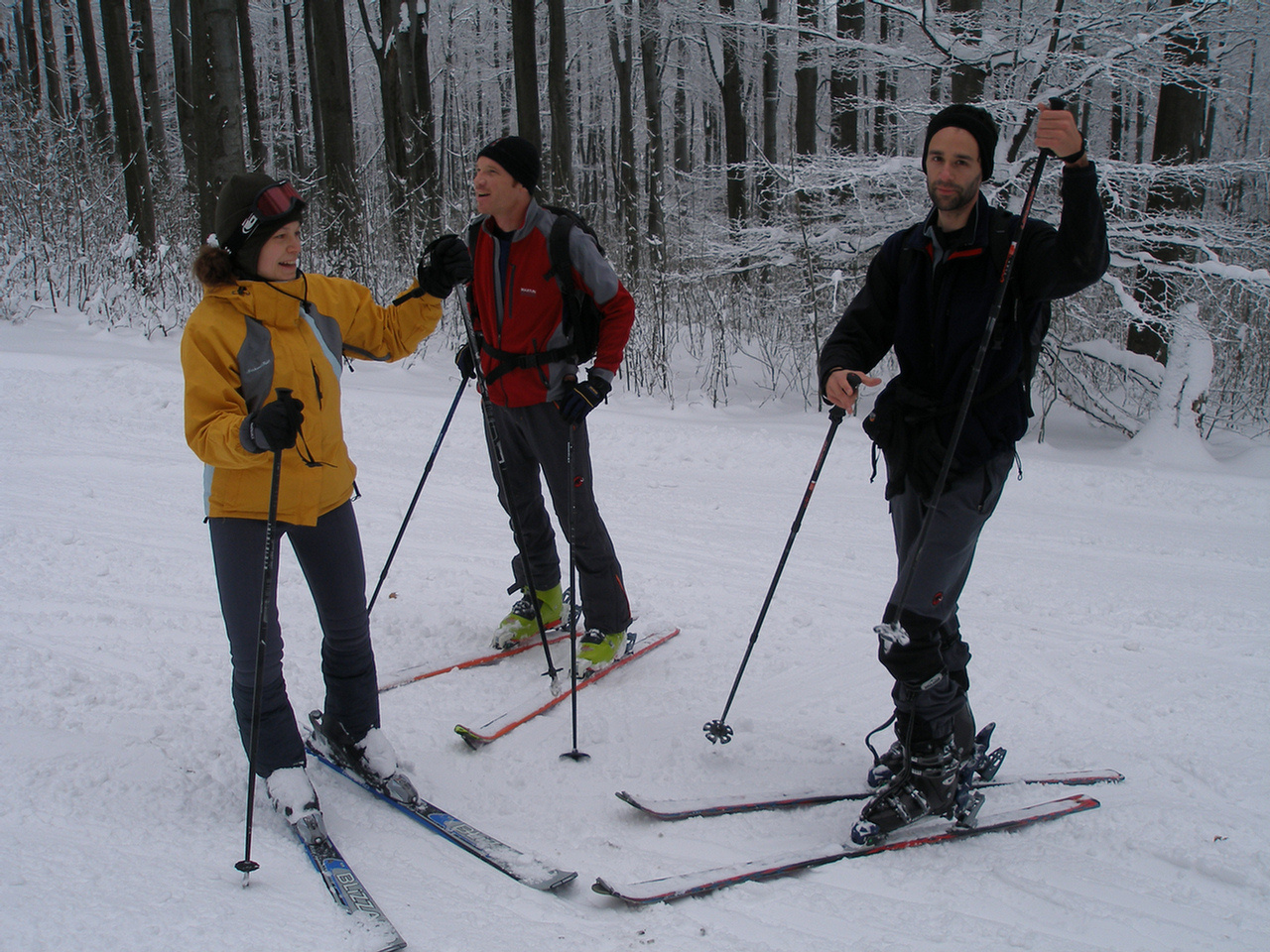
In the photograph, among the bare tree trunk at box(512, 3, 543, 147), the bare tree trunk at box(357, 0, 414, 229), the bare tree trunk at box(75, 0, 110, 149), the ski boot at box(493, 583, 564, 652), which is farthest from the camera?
the bare tree trunk at box(75, 0, 110, 149)

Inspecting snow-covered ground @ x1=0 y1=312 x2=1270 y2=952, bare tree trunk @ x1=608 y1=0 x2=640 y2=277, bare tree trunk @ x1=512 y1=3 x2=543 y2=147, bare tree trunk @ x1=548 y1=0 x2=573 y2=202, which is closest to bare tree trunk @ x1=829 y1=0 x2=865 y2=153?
bare tree trunk @ x1=608 y1=0 x2=640 y2=277

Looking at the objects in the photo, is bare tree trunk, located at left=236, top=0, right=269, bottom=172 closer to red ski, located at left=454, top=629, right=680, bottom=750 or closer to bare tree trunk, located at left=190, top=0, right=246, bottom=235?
bare tree trunk, located at left=190, top=0, right=246, bottom=235

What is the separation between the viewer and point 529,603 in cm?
407

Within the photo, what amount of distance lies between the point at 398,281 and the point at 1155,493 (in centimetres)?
915

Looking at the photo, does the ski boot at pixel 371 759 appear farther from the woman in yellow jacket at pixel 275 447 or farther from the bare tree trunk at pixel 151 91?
the bare tree trunk at pixel 151 91

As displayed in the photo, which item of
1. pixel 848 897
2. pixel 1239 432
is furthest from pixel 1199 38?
pixel 848 897

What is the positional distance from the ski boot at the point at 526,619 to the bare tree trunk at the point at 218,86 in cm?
824

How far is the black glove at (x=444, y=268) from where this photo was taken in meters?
2.98

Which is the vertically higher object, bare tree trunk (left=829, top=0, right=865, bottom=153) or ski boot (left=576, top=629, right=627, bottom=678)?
bare tree trunk (left=829, top=0, right=865, bottom=153)

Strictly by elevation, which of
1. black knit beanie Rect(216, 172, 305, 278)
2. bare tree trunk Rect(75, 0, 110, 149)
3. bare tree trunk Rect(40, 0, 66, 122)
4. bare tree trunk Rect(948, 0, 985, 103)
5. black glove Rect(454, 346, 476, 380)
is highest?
bare tree trunk Rect(40, 0, 66, 122)

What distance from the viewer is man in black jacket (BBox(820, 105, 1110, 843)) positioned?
7.90 feet

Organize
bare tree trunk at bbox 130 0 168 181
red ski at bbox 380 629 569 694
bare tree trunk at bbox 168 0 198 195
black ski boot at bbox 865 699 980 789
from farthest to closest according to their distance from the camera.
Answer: bare tree trunk at bbox 130 0 168 181, bare tree trunk at bbox 168 0 198 195, red ski at bbox 380 629 569 694, black ski boot at bbox 865 699 980 789

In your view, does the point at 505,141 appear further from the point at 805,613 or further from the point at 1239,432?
the point at 1239,432

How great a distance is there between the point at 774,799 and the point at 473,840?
3.17 feet
